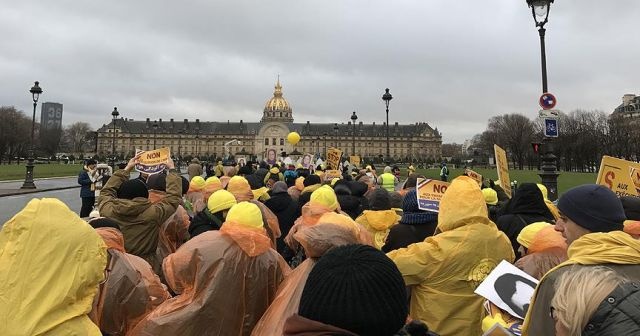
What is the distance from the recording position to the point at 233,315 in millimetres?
3752

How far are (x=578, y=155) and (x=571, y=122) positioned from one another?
958cm

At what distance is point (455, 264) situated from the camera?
3.56 m

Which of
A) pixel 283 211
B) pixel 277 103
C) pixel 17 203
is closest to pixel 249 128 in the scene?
pixel 277 103

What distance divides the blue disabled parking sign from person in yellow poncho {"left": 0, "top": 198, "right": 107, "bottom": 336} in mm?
11096

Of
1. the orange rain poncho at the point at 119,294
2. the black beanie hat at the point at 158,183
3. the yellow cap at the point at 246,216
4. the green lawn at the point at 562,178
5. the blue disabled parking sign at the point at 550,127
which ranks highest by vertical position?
the blue disabled parking sign at the point at 550,127

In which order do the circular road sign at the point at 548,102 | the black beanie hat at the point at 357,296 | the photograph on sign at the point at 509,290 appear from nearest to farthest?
1. the black beanie hat at the point at 357,296
2. the photograph on sign at the point at 509,290
3. the circular road sign at the point at 548,102

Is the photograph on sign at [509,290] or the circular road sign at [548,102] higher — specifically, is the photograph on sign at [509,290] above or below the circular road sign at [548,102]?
below

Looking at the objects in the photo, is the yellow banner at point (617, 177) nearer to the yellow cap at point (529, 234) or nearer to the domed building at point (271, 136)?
the yellow cap at point (529, 234)

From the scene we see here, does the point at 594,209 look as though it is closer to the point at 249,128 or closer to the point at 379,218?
the point at 379,218

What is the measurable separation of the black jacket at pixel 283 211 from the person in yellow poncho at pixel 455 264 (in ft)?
14.0

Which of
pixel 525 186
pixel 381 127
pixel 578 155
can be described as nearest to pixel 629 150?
pixel 578 155

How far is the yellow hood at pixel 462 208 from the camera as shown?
12.0 feet

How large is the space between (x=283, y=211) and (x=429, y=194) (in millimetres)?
2910

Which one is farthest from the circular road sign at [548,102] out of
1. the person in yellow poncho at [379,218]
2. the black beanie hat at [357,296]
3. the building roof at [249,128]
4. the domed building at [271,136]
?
the building roof at [249,128]
